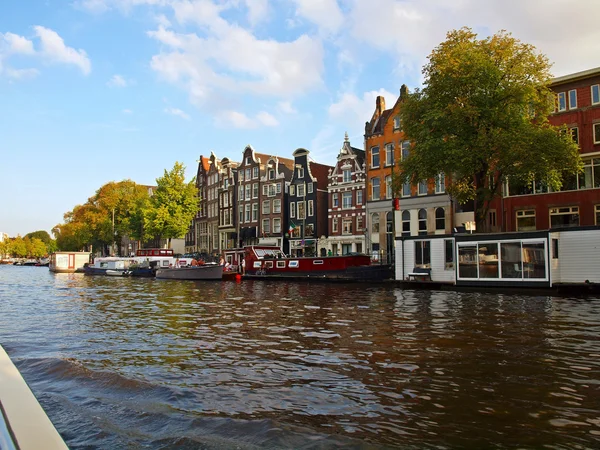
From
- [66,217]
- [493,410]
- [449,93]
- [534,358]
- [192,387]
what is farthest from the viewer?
[66,217]

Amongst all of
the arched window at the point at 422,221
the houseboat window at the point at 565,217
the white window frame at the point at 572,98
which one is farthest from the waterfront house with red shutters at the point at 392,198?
the white window frame at the point at 572,98

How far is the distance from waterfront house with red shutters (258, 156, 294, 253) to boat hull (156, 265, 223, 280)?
1913 cm

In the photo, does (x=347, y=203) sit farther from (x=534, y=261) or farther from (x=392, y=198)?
(x=534, y=261)

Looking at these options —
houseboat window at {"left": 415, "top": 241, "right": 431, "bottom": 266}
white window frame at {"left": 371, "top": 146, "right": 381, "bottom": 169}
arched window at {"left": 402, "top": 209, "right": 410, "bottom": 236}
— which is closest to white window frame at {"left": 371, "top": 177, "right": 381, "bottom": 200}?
white window frame at {"left": 371, "top": 146, "right": 381, "bottom": 169}

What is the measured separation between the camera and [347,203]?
200 ft

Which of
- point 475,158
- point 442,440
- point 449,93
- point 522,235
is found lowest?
point 442,440

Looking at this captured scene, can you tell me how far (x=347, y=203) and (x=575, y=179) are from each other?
85.1 ft

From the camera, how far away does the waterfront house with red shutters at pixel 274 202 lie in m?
70.7

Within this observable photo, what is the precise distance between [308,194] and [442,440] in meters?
60.6

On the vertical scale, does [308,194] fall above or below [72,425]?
above

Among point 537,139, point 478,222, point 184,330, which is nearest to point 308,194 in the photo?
point 478,222

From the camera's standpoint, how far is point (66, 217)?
12525 centimetres


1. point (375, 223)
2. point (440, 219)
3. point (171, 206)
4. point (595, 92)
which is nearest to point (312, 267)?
point (375, 223)

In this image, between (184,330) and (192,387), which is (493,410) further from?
(184,330)
